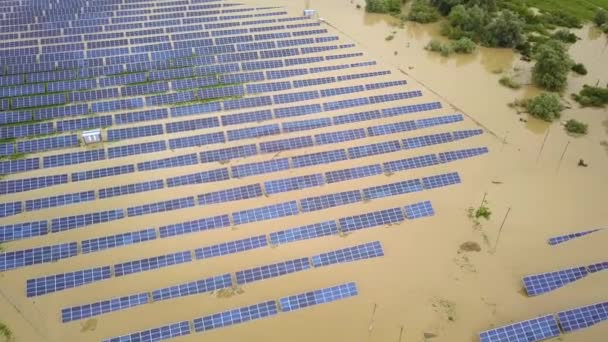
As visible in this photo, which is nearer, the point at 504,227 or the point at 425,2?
the point at 504,227

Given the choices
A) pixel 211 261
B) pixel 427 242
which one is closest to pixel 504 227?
pixel 427 242

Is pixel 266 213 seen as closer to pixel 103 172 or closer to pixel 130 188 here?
pixel 130 188

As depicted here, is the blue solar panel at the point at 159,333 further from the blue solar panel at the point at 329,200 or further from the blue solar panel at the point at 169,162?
the blue solar panel at the point at 169,162

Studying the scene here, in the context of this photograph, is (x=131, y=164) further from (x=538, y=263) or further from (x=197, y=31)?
(x=538, y=263)

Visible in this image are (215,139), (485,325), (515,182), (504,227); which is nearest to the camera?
(485,325)

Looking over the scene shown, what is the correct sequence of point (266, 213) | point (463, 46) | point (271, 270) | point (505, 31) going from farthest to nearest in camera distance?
point (505, 31) → point (463, 46) → point (266, 213) → point (271, 270)

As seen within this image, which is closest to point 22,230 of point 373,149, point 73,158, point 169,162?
point 73,158
